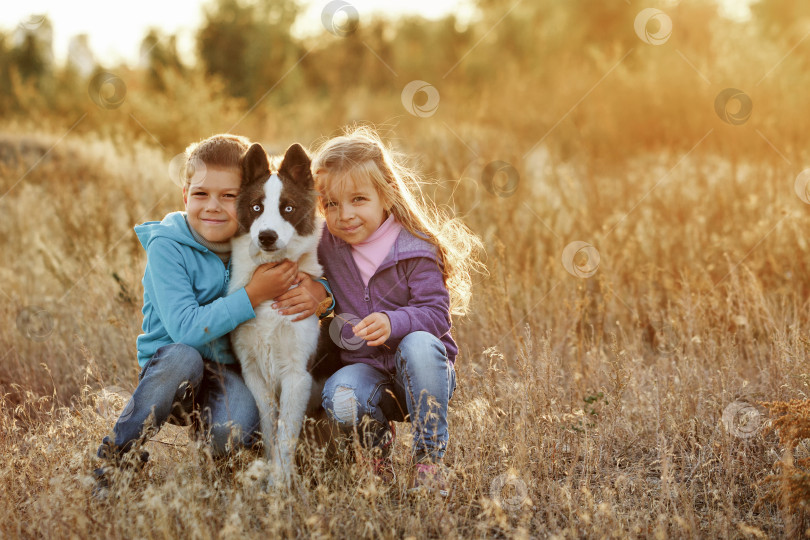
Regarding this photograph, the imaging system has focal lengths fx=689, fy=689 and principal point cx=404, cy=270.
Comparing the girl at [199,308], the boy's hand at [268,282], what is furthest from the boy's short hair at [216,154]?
the boy's hand at [268,282]

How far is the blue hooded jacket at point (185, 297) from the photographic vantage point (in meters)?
2.92

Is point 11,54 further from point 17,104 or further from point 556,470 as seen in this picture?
point 556,470

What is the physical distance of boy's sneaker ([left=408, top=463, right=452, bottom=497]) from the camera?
8.84 ft

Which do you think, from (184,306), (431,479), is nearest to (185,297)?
(184,306)

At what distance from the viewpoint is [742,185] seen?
6293mm

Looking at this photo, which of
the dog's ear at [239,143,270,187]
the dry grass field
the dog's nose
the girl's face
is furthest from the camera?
the girl's face

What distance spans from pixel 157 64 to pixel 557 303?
17.3 m

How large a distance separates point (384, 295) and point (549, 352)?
3.11ft

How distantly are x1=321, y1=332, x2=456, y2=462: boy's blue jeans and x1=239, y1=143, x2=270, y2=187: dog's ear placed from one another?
→ 3.04 feet

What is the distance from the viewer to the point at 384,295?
3.19 metres

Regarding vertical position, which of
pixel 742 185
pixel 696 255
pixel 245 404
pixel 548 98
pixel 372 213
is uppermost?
pixel 548 98

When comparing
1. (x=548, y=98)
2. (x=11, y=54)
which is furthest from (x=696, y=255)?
(x=11, y=54)

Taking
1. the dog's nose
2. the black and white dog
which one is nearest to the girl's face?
the black and white dog

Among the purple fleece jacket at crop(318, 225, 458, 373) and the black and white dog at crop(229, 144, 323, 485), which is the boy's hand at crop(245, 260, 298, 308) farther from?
the purple fleece jacket at crop(318, 225, 458, 373)
